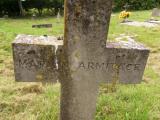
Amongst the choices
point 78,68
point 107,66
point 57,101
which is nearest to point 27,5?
point 57,101

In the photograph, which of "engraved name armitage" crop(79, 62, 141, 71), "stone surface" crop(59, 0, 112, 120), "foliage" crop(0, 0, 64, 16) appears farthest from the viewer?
"foliage" crop(0, 0, 64, 16)

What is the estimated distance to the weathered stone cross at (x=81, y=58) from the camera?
2.92 m

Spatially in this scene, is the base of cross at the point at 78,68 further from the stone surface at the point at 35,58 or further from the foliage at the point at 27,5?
the foliage at the point at 27,5

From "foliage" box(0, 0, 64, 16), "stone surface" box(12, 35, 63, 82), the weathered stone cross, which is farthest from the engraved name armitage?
"foliage" box(0, 0, 64, 16)

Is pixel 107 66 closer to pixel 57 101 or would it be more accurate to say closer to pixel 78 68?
pixel 78 68

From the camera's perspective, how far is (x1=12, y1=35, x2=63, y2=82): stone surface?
11.1ft

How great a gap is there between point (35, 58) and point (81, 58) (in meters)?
0.55

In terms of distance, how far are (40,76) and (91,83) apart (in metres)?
0.58

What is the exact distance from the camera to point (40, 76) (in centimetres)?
356

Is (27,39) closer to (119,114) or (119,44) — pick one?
(119,44)

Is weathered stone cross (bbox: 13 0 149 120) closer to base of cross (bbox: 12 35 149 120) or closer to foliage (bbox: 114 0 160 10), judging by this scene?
base of cross (bbox: 12 35 149 120)

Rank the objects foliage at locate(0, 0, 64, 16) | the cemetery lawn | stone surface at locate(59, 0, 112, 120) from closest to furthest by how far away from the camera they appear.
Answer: stone surface at locate(59, 0, 112, 120), the cemetery lawn, foliage at locate(0, 0, 64, 16)

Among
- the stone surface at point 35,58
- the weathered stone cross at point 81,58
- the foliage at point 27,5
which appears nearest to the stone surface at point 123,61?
the weathered stone cross at point 81,58

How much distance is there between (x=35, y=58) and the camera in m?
3.42
